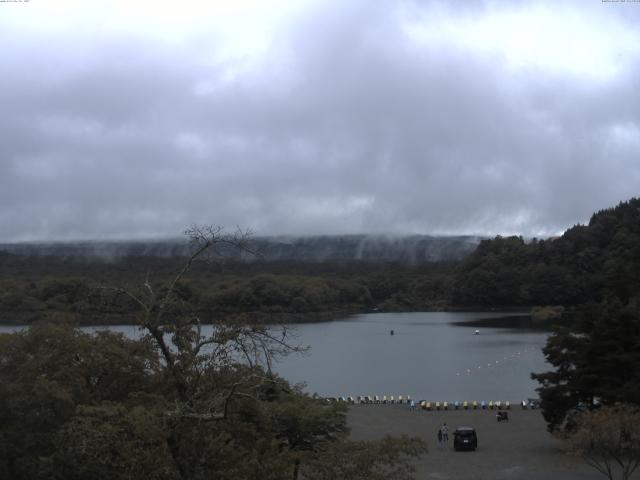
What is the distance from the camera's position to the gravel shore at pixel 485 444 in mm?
24734

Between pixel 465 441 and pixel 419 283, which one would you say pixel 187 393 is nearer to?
pixel 465 441

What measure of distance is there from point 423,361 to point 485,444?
42.6 metres

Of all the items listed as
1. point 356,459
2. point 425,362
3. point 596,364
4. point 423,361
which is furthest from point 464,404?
point 356,459

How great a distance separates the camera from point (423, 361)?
239 ft

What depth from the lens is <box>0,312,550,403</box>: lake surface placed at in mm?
54250

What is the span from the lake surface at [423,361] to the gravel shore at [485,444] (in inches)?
279

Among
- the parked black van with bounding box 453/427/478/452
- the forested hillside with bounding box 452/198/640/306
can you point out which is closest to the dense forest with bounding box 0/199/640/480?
the parked black van with bounding box 453/427/478/452

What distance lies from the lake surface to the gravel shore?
7090 millimetres

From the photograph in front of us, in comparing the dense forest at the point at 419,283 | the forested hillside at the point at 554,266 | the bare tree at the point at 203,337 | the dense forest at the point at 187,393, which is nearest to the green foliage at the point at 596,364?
the dense forest at the point at 187,393

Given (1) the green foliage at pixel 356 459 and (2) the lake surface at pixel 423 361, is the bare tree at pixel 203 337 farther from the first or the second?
(2) the lake surface at pixel 423 361

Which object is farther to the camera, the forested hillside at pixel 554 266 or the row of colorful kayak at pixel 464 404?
the forested hillside at pixel 554 266

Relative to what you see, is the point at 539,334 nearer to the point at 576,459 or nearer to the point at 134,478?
the point at 576,459

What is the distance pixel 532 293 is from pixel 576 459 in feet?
401

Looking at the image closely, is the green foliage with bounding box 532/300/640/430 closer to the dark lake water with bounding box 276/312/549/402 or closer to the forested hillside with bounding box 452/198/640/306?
the dark lake water with bounding box 276/312/549/402
